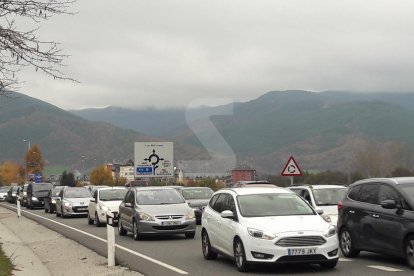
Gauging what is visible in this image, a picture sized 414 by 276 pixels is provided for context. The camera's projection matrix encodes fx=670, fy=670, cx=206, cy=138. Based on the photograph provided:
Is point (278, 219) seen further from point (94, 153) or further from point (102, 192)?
point (94, 153)

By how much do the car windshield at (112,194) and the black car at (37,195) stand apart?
2241 centimetres

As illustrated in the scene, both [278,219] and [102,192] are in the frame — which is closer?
[278,219]

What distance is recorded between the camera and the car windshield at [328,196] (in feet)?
57.7

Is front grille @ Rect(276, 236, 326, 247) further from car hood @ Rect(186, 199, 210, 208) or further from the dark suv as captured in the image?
car hood @ Rect(186, 199, 210, 208)

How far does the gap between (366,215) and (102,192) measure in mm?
16810

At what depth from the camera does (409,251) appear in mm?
11508

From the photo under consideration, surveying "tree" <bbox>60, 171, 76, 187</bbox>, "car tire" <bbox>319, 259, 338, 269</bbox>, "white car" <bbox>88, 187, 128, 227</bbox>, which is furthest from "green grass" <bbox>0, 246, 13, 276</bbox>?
"tree" <bbox>60, 171, 76, 187</bbox>

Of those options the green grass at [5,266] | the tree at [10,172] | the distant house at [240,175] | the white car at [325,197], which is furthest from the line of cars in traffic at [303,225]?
the tree at [10,172]

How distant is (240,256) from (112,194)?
54.5 ft

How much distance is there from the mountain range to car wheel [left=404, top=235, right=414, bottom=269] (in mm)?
7759

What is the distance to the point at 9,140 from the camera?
192 metres

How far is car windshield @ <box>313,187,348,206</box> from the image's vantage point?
17594mm

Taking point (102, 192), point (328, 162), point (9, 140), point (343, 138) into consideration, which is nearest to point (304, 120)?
point (343, 138)

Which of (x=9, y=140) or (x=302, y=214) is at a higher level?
(x=9, y=140)
